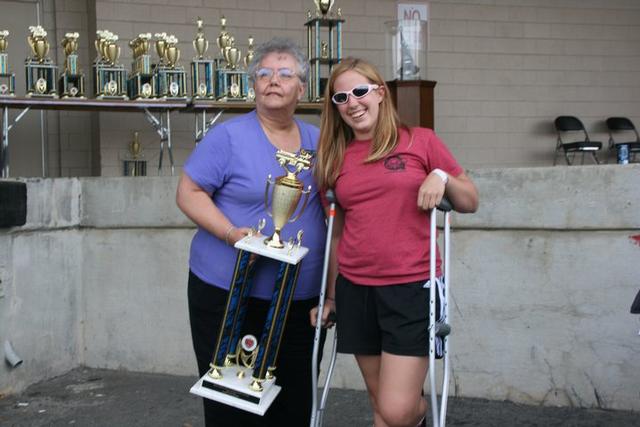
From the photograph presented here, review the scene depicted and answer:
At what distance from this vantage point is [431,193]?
3.05 metres

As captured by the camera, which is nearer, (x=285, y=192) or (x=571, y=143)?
(x=285, y=192)

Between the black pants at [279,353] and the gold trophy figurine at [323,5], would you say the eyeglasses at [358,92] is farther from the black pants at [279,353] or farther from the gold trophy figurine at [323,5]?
the gold trophy figurine at [323,5]

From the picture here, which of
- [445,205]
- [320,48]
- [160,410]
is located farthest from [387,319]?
[320,48]

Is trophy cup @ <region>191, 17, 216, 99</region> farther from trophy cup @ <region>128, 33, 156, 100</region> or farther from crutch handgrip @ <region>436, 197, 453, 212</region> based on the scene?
crutch handgrip @ <region>436, 197, 453, 212</region>

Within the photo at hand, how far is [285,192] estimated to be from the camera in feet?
10.5

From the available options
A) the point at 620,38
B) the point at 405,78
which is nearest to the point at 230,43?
the point at 405,78

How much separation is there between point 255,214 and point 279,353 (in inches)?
22.8

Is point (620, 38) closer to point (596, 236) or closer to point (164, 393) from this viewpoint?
point (596, 236)

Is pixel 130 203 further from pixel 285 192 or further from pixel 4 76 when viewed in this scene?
pixel 285 192

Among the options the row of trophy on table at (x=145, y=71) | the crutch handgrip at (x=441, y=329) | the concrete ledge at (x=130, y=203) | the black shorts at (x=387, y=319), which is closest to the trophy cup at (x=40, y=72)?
the row of trophy on table at (x=145, y=71)

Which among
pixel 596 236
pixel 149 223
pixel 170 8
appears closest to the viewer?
pixel 596 236

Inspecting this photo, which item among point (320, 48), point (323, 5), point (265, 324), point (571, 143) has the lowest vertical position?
point (265, 324)

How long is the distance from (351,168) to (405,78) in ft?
16.2

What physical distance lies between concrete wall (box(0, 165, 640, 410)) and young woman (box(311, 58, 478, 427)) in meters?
2.06
